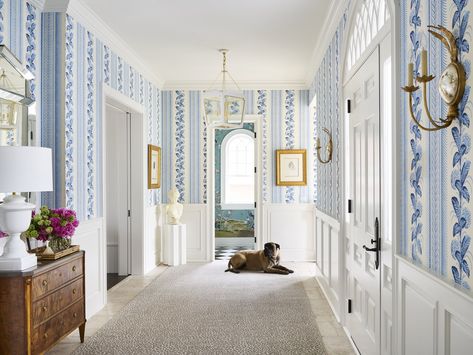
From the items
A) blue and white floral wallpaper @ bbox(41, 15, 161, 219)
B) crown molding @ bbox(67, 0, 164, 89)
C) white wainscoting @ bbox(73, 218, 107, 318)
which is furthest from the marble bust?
white wainscoting @ bbox(73, 218, 107, 318)

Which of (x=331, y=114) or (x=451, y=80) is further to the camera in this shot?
(x=331, y=114)

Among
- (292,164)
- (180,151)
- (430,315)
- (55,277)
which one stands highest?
(180,151)

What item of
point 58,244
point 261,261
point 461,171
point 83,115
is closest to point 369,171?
point 461,171

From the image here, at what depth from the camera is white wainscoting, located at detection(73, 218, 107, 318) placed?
173 inches

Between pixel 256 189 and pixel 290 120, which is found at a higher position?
pixel 290 120

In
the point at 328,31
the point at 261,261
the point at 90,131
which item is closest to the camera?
the point at 90,131

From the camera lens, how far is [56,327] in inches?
128

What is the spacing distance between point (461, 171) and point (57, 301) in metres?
2.78

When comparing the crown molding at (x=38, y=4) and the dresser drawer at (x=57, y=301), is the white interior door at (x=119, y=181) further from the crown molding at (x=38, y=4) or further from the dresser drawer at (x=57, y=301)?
the dresser drawer at (x=57, y=301)

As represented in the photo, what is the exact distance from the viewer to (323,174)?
5.43m

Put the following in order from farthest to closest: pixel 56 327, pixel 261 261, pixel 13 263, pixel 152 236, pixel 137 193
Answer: pixel 152 236
pixel 261 261
pixel 137 193
pixel 56 327
pixel 13 263

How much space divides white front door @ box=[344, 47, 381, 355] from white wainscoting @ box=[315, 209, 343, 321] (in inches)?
15.0

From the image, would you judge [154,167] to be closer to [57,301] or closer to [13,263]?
[57,301]

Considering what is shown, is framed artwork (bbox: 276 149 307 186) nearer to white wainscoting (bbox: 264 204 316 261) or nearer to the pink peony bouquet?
white wainscoting (bbox: 264 204 316 261)
